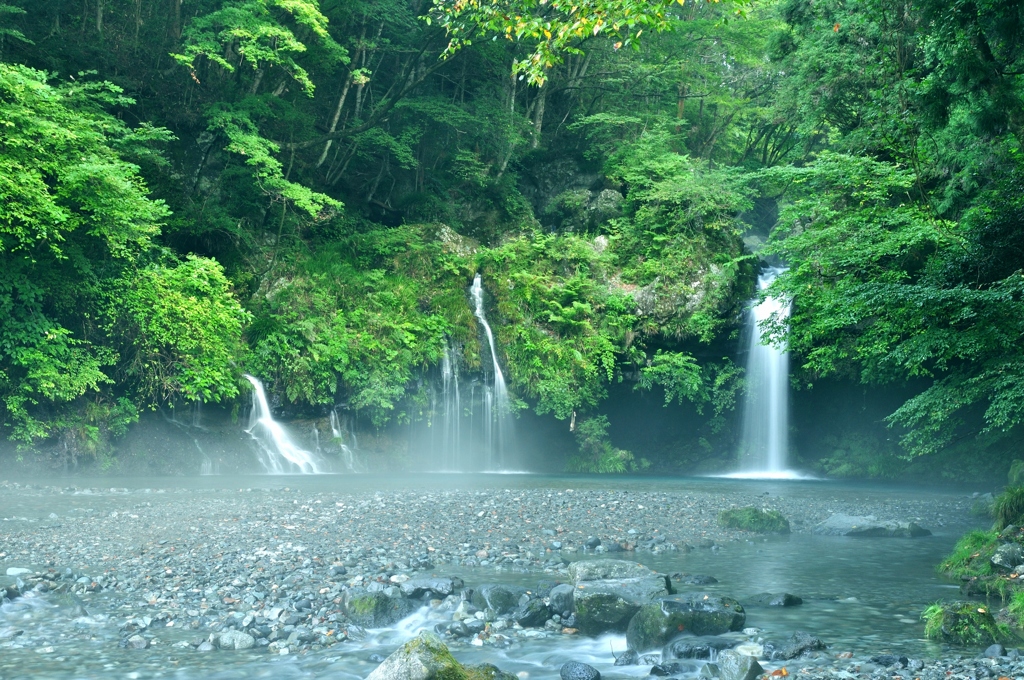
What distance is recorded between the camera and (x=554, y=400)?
19.9 metres

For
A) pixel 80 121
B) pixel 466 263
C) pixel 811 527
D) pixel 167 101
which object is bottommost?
pixel 811 527

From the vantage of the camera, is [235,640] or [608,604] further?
[608,604]

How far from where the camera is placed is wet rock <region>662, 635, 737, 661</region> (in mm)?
5566

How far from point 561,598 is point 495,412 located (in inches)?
546

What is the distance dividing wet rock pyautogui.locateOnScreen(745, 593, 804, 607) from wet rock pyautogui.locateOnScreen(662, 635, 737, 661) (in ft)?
3.87

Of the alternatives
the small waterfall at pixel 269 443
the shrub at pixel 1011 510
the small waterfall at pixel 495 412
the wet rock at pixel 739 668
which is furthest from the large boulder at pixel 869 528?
the small waterfall at pixel 269 443

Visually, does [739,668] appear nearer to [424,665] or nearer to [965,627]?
[965,627]

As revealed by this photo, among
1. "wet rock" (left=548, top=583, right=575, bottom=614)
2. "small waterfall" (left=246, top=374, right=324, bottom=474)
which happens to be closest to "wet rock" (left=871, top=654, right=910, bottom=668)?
"wet rock" (left=548, top=583, right=575, bottom=614)

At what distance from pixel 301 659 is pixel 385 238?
1683 cm

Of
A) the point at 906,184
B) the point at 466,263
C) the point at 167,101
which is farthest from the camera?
the point at 466,263

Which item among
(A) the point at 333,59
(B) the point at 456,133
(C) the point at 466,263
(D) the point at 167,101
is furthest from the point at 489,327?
(D) the point at 167,101

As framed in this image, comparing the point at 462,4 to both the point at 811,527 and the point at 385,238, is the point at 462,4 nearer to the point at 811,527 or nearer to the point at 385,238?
the point at 811,527

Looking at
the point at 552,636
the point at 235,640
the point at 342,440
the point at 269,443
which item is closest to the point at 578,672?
the point at 552,636

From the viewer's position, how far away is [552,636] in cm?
607
